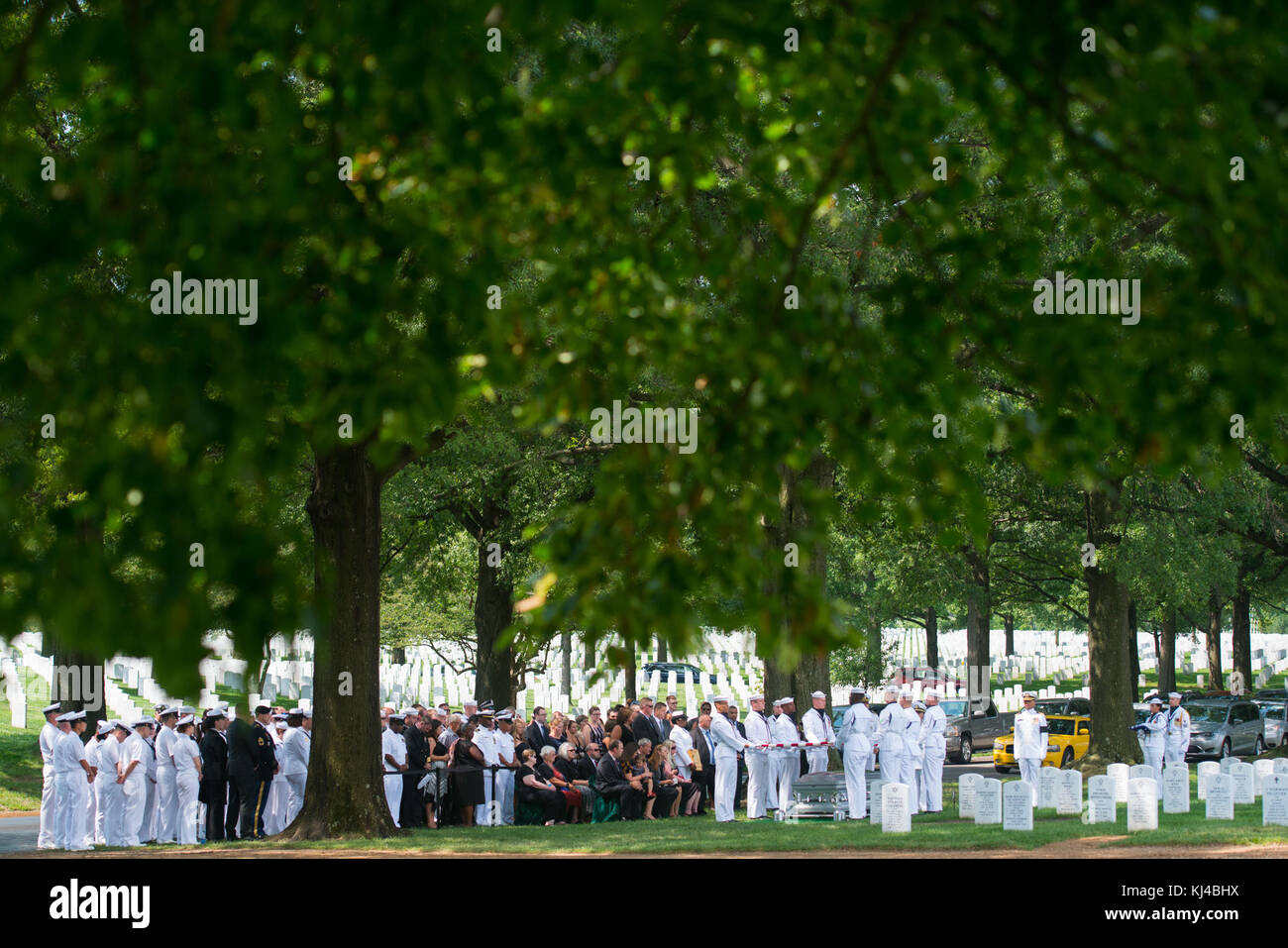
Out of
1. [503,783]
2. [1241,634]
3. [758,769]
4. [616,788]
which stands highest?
[1241,634]

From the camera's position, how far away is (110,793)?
70.5 feet

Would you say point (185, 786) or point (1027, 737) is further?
point (1027, 737)

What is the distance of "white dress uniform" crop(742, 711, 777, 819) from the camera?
24250 millimetres

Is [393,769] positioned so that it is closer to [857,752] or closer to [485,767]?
[485,767]

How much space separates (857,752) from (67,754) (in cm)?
1200

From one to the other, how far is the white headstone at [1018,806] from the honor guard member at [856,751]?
13.0ft

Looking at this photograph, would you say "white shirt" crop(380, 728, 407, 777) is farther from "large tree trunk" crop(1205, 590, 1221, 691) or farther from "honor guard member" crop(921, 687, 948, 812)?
"large tree trunk" crop(1205, 590, 1221, 691)

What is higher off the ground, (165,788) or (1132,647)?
(1132,647)

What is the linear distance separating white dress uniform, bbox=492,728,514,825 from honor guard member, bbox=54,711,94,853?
6.80 m

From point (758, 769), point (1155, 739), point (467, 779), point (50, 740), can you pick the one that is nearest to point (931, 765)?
point (758, 769)

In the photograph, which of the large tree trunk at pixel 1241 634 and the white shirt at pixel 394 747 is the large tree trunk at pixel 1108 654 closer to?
the white shirt at pixel 394 747

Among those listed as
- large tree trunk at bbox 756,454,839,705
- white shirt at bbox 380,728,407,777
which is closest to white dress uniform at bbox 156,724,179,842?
white shirt at bbox 380,728,407,777

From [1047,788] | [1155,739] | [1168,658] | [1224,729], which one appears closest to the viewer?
[1047,788]
